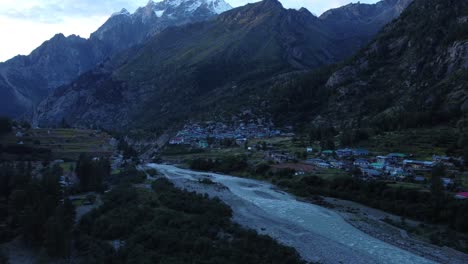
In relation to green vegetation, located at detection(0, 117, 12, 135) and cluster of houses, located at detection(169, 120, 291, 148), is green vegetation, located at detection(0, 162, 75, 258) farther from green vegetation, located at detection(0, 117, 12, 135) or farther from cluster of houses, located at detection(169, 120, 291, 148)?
cluster of houses, located at detection(169, 120, 291, 148)

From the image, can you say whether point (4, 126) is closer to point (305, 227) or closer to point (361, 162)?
point (305, 227)

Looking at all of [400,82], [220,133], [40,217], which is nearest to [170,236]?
[40,217]

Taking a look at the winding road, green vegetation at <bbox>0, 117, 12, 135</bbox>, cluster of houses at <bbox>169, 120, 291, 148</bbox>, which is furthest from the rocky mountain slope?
green vegetation at <bbox>0, 117, 12, 135</bbox>

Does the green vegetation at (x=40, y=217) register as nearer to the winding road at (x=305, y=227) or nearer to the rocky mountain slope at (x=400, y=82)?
the winding road at (x=305, y=227)

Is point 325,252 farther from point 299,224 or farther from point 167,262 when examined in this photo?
point 167,262

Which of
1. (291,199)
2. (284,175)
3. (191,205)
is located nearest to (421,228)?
(291,199)

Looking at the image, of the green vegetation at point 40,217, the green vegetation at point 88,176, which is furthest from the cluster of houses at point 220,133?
the green vegetation at point 40,217
